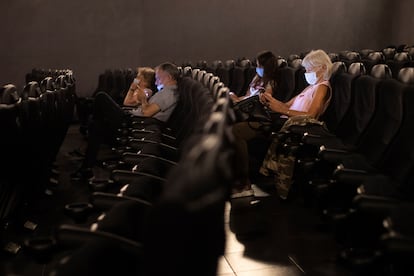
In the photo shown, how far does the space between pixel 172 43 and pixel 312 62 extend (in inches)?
194

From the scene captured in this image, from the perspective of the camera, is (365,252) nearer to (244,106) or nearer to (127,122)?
(244,106)

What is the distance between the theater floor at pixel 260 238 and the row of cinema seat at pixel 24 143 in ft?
0.56

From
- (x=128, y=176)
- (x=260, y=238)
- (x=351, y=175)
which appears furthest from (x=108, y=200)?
(x=260, y=238)

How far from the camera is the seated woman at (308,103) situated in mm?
3510

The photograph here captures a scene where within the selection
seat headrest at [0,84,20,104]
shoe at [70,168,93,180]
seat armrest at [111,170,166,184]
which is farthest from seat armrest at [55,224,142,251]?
shoe at [70,168,93,180]

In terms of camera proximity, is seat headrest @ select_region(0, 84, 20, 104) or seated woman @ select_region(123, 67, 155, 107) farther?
seated woman @ select_region(123, 67, 155, 107)

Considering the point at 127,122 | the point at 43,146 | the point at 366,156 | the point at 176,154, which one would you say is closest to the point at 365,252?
the point at 366,156

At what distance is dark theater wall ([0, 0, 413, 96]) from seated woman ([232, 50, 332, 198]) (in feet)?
15.5

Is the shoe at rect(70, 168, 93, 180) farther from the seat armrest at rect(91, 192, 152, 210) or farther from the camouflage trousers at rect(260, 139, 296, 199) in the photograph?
the seat armrest at rect(91, 192, 152, 210)

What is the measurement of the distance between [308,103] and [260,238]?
113 cm

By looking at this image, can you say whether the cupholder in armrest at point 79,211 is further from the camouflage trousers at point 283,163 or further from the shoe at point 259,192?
the shoe at point 259,192

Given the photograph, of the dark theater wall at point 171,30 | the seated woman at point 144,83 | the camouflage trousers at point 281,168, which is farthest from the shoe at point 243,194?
the dark theater wall at point 171,30

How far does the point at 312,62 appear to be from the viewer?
3637 millimetres

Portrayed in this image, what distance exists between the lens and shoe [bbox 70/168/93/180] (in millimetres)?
4207
